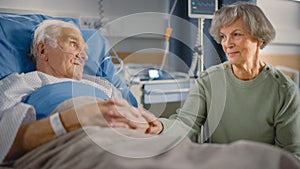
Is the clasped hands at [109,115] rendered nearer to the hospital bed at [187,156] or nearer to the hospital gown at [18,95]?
the hospital bed at [187,156]

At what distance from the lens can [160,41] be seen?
5.14ft

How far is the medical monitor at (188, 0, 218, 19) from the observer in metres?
1.67

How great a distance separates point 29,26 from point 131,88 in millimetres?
475

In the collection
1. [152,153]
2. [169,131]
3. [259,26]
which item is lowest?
[169,131]

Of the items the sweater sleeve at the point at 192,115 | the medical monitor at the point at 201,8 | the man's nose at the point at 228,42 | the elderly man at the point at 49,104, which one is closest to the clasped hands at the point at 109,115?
the elderly man at the point at 49,104

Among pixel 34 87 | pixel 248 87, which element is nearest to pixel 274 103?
pixel 248 87

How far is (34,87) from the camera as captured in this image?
1.03 m

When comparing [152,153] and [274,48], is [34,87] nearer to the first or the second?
[152,153]

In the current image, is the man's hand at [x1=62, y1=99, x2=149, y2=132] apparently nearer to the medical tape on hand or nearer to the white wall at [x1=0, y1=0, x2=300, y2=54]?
the medical tape on hand

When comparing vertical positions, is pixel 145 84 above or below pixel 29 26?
below

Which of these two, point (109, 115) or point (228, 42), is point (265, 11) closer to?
point (228, 42)

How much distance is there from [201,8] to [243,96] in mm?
665

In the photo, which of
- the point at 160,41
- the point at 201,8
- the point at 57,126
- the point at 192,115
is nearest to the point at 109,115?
the point at 57,126

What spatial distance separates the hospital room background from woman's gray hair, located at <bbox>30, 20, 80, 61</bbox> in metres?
0.17
